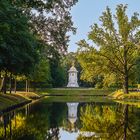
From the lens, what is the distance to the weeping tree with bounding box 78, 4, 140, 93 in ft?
231

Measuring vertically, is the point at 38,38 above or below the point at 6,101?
above

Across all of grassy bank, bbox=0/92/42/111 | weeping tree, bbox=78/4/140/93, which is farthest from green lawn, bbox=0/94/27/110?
weeping tree, bbox=78/4/140/93

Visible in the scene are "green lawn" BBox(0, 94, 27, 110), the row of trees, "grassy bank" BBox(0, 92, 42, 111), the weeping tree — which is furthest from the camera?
the weeping tree

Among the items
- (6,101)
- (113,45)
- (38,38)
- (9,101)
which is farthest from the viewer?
(113,45)

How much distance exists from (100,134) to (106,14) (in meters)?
55.5

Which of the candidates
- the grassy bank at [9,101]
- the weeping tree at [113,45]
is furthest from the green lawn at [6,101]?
the weeping tree at [113,45]

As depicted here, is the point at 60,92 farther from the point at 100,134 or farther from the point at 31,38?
the point at 100,134

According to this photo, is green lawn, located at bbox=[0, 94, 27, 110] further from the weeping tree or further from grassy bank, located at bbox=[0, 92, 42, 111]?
the weeping tree

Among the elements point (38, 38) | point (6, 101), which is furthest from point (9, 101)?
point (38, 38)

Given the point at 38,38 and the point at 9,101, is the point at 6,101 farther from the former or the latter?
the point at 38,38

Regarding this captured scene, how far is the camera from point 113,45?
71312 millimetres

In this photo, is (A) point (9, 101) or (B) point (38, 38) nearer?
(B) point (38, 38)

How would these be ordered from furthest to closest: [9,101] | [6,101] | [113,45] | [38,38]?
[113,45] → [9,101] → [6,101] → [38,38]

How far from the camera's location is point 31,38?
2852 cm
